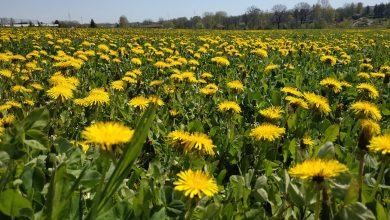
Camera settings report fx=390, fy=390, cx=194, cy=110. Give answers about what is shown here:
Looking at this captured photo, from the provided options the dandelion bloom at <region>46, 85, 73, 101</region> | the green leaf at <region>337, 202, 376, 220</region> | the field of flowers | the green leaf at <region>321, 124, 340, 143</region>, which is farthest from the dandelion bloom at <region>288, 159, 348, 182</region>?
the dandelion bloom at <region>46, 85, 73, 101</region>

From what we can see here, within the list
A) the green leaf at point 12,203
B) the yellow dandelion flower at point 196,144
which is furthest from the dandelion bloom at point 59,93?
the green leaf at point 12,203

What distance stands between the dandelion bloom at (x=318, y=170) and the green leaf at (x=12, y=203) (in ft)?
3.05

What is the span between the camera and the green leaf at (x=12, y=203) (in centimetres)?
126

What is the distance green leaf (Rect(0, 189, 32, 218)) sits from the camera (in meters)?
1.26

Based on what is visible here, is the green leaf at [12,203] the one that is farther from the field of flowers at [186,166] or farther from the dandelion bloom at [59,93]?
the dandelion bloom at [59,93]

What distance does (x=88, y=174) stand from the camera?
1.60 m

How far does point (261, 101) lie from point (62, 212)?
10.6ft

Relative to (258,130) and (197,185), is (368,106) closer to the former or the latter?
(258,130)

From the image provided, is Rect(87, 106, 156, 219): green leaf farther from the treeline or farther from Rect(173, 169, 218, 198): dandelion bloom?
the treeline

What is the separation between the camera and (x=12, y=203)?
1.28 m

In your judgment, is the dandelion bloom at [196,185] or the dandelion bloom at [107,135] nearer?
the dandelion bloom at [107,135]

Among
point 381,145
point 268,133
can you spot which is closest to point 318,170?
point 381,145

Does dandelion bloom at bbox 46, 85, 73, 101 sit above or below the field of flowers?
above

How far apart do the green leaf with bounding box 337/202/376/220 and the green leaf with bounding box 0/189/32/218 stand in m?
1.08
